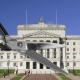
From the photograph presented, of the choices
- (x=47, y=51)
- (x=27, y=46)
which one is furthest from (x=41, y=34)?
(x=27, y=46)

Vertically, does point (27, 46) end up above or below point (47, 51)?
above

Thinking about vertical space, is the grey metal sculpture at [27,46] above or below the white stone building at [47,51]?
above

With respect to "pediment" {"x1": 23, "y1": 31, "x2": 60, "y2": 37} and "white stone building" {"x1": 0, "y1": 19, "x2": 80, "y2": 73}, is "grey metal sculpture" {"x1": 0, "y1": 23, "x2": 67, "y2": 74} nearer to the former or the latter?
"pediment" {"x1": 23, "y1": 31, "x2": 60, "y2": 37}

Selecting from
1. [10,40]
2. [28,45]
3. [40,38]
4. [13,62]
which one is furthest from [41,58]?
[13,62]

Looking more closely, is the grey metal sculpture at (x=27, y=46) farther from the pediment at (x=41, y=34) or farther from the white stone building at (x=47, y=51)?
the white stone building at (x=47, y=51)

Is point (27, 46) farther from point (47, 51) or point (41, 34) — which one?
point (47, 51)

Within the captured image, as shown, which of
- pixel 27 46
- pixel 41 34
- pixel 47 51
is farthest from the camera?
pixel 47 51

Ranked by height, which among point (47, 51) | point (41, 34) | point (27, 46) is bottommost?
point (47, 51)

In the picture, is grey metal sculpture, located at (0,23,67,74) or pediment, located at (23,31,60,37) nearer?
grey metal sculpture, located at (0,23,67,74)

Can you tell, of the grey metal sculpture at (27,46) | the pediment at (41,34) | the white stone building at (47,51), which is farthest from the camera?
the white stone building at (47,51)

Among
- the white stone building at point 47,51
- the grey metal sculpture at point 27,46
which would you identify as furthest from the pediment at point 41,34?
the grey metal sculpture at point 27,46

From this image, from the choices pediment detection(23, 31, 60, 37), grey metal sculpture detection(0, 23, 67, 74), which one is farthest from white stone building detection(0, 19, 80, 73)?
grey metal sculpture detection(0, 23, 67, 74)

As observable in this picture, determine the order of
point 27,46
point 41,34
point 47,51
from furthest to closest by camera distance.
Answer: point 47,51 → point 41,34 → point 27,46

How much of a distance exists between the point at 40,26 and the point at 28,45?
102 meters
